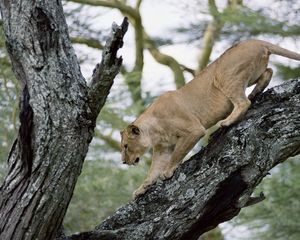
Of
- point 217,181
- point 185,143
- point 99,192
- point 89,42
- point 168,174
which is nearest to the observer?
point 217,181

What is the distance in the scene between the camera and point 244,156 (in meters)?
5.08

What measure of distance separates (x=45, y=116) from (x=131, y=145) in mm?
2038

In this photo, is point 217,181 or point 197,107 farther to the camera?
point 197,107

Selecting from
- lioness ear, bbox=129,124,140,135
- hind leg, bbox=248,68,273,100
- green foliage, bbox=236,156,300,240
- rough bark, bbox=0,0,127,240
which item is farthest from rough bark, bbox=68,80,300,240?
green foliage, bbox=236,156,300,240

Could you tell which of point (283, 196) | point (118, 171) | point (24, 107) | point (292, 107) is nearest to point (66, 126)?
point (24, 107)

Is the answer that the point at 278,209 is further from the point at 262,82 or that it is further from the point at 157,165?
the point at 262,82

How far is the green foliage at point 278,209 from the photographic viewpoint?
13.7 meters

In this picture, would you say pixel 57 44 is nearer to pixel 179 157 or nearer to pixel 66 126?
pixel 66 126

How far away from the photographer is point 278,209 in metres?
13.9

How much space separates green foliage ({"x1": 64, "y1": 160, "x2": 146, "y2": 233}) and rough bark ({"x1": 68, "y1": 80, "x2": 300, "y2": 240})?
968 cm

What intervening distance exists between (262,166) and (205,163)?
34 centimetres

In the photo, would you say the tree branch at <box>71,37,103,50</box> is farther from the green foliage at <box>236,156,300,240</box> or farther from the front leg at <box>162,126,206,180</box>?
the front leg at <box>162,126,206,180</box>

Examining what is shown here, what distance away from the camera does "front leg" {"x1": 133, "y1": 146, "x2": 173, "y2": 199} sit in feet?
19.9

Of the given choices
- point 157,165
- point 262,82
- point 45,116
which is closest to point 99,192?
point 157,165
